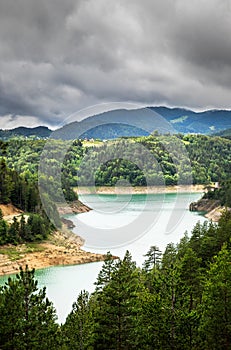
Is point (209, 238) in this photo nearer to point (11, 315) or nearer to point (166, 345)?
point (166, 345)

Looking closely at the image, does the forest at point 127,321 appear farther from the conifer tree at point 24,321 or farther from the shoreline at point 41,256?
the shoreline at point 41,256

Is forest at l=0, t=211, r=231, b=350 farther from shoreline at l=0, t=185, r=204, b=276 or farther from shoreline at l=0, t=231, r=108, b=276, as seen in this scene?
shoreline at l=0, t=231, r=108, b=276

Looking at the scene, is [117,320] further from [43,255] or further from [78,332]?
[43,255]

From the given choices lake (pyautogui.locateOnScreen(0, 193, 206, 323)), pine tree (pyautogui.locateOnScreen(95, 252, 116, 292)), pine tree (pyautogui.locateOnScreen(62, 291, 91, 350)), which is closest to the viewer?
pine tree (pyautogui.locateOnScreen(62, 291, 91, 350))

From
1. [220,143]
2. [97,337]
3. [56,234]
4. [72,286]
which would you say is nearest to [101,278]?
[97,337]

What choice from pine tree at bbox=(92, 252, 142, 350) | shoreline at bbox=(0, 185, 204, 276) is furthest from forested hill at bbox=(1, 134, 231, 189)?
pine tree at bbox=(92, 252, 142, 350)

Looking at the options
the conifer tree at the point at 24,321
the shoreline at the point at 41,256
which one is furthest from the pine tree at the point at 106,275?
the shoreline at the point at 41,256

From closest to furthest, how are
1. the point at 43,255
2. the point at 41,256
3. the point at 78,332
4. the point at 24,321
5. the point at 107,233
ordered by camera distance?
the point at 24,321, the point at 78,332, the point at 107,233, the point at 41,256, the point at 43,255

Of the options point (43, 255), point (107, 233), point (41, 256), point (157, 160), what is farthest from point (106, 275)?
point (43, 255)
